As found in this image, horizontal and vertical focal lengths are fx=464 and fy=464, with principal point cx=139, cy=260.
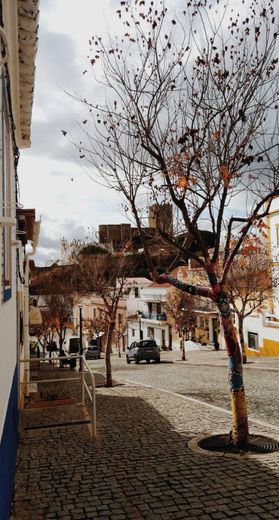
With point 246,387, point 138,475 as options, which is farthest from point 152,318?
point 138,475

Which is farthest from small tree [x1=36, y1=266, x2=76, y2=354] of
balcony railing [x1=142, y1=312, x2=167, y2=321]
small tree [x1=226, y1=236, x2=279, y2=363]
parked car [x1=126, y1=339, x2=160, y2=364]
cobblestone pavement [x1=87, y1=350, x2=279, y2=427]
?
cobblestone pavement [x1=87, y1=350, x2=279, y2=427]

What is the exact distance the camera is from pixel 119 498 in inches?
206

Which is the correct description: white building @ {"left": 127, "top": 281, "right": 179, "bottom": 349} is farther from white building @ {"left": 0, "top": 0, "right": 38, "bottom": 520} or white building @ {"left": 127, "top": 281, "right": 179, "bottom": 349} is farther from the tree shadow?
white building @ {"left": 0, "top": 0, "right": 38, "bottom": 520}

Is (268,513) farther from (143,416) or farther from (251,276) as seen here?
(251,276)

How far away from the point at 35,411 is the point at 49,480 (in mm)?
3959

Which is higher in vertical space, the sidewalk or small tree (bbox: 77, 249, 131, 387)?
small tree (bbox: 77, 249, 131, 387)

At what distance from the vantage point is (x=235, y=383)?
23.8ft

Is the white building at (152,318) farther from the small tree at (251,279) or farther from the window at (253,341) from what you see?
the small tree at (251,279)

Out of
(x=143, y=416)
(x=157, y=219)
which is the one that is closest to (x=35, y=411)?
(x=143, y=416)

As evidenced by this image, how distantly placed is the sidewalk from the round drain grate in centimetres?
28

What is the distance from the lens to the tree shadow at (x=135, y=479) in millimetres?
4879

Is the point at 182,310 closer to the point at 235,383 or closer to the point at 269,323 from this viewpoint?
the point at 269,323

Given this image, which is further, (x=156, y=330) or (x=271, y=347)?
(x=156, y=330)

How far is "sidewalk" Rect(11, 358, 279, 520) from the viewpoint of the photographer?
4879mm
